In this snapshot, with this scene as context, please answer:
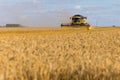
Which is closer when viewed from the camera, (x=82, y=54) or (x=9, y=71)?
(x=9, y=71)

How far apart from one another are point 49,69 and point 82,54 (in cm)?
159

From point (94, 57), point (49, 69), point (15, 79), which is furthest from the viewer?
point (94, 57)

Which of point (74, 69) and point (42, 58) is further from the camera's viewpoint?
point (42, 58)

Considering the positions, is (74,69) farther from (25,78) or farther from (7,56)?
(7,56)

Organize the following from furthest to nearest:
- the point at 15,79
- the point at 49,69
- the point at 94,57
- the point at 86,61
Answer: the point at 94,57, the point at 86,61, the point at 49,69, the point at 15,79

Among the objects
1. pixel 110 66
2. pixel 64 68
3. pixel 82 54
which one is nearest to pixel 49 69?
pixel 64 68

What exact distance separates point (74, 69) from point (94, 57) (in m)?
1.00

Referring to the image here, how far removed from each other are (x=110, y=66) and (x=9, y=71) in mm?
1700

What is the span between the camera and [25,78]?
5.67 m

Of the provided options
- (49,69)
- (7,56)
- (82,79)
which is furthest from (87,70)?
(7,56)

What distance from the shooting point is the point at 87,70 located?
6.06 meters

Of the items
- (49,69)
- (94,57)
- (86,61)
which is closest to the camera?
(49,69)

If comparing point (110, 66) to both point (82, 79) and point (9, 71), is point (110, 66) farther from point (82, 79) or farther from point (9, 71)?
point (9, 71)

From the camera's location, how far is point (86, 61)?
21.2 feet
